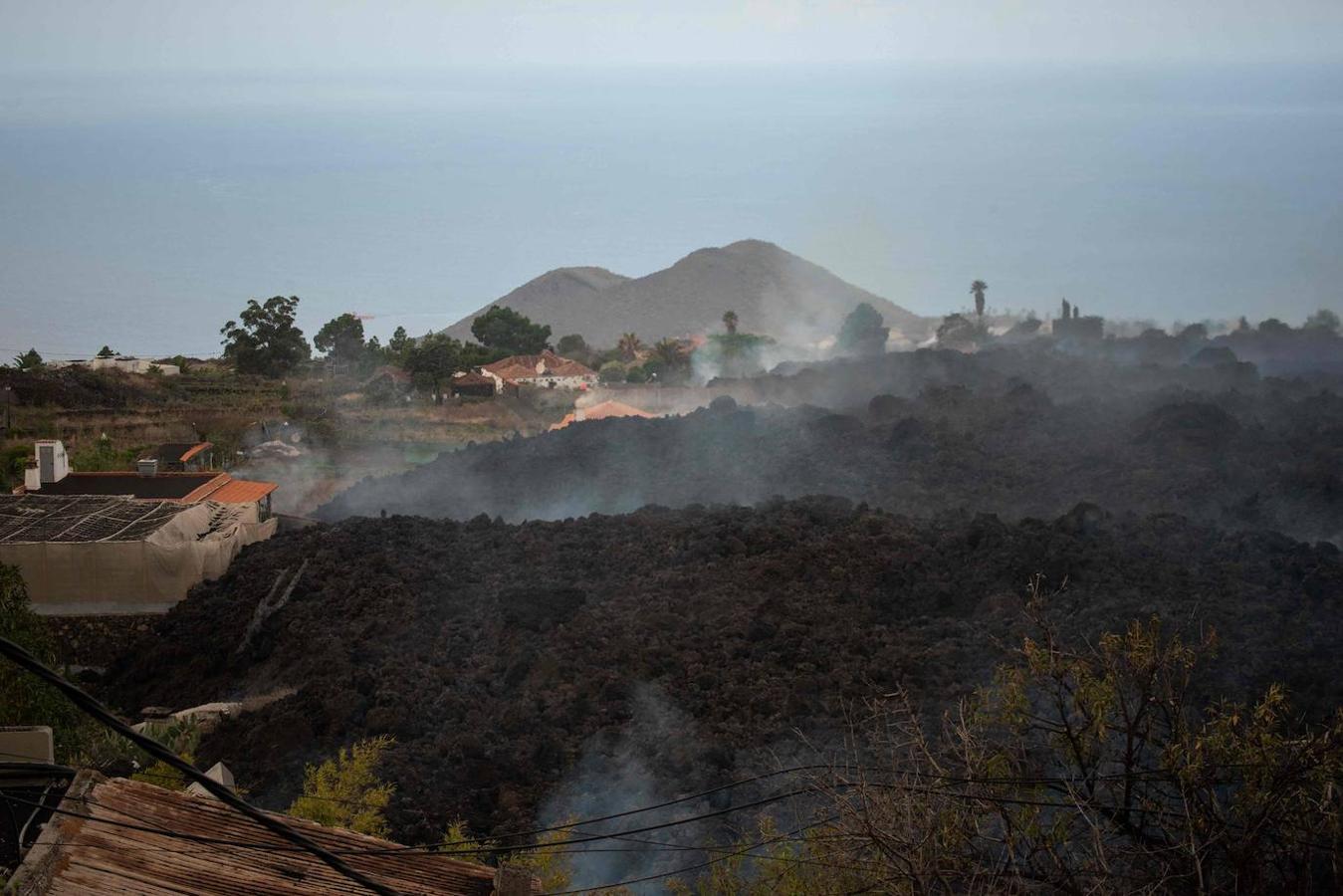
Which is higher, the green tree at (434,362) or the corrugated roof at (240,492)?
the green tree at (434,362)

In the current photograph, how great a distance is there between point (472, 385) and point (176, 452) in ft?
67.6

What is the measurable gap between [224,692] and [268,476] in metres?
18.2

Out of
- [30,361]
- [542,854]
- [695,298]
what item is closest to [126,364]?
[30,361]

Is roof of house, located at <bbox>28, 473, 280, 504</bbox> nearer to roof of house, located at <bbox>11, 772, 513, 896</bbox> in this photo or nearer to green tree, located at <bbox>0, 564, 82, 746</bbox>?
green tree, located at <bbox>0, 564, 82, 746</bbox>

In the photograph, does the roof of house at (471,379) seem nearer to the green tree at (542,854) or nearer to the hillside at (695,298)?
the green tree at (542,854)

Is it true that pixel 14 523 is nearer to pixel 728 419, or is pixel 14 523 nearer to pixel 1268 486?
pixel 728 419

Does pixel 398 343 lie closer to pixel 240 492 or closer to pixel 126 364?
pixel 126 364

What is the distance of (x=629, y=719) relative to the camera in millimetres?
19156

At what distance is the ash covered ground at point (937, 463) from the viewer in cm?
3321

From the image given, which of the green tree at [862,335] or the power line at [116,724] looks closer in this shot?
the power line at [116,724]

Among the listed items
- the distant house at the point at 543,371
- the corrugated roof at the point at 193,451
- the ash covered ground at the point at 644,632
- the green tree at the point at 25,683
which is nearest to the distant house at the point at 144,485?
the ash covered ground at the point at 644,632

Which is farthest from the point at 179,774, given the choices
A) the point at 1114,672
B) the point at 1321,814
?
the point at 1321,814

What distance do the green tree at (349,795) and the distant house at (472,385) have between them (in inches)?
1572

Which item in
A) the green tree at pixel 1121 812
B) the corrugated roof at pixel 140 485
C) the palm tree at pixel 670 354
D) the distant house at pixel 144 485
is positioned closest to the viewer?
the green tree at pixel 1121 812
